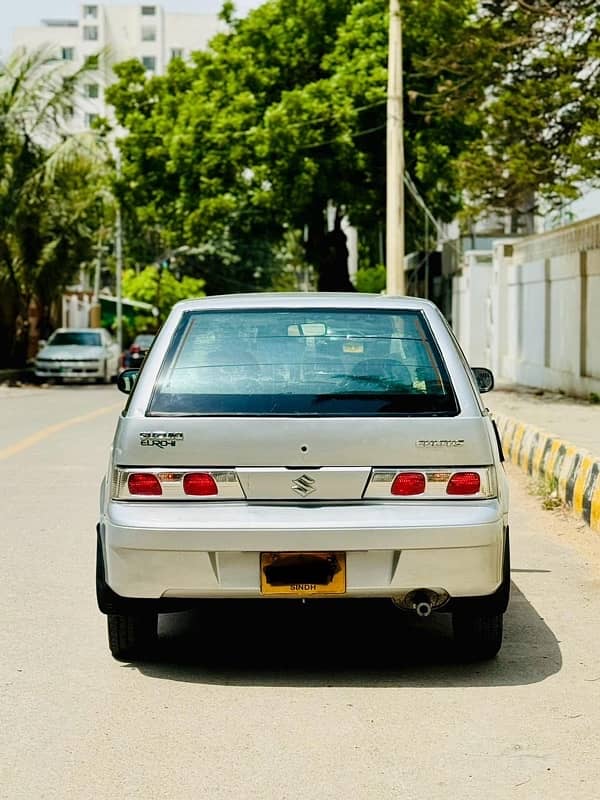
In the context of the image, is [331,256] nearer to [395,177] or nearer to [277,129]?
[277,129]

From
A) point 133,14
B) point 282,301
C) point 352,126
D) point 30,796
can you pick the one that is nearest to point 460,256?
point 352,126

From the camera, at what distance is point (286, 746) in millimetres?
5062

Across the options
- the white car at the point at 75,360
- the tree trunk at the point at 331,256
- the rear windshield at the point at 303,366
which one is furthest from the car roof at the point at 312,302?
the tree trunk at the point at 331,256

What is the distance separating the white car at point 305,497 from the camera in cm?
583

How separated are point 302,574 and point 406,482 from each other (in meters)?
0.56

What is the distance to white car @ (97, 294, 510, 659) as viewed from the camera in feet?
19.1

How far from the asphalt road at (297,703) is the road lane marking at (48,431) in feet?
24.8

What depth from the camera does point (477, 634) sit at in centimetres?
624

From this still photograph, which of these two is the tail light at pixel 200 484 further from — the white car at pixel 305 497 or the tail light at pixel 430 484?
the tail light at pixel 430 484

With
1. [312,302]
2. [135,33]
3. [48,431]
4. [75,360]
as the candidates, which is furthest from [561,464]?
[135,33]

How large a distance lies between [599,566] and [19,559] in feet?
11.7

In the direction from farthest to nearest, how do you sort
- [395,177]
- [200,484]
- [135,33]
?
[135,33]
[395,177]
[200,484]

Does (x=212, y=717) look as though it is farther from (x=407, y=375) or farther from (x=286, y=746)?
(x=407, y=375)

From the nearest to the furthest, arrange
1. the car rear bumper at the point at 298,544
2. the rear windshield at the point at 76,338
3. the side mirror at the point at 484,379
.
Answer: the car rear bumper at the point at 298,544 → the side mirror at the point at 484,379 → the rear windshield at the point at 76,338
